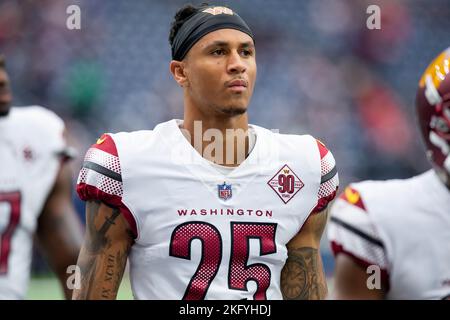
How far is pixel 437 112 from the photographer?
8.52 feet

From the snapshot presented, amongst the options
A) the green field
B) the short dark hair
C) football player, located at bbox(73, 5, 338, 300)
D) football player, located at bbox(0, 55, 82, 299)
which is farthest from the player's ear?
the green field

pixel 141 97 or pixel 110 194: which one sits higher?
pixel 141 97

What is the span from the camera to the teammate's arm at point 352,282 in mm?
2564

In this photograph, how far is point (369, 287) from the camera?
2578 millimetres

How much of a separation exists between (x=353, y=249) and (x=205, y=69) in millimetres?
1211

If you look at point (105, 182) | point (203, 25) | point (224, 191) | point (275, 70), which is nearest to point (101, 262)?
point (105, 182)

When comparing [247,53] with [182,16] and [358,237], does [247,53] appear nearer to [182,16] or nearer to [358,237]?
[182,16]

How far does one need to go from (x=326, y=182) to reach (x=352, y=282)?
Result: 3.33ft

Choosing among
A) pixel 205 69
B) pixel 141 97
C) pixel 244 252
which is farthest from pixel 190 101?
pixel 141 97

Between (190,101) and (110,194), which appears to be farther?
(190,101)

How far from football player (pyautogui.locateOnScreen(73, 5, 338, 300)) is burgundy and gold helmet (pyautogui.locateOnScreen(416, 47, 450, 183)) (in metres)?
0.92

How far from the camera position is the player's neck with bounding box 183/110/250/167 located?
11.6ft
